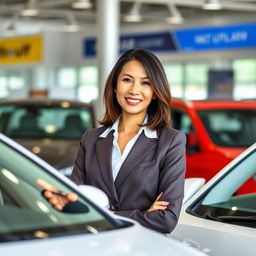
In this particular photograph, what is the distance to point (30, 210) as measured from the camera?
3125 millimetres

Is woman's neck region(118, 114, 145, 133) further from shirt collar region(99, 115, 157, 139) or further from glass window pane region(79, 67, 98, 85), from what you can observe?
→ glass window pane region(79, 67, 98, 85)

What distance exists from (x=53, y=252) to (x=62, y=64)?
22027 mm

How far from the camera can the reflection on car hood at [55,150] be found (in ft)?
30.4

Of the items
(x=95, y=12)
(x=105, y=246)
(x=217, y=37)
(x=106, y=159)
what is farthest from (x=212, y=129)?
(x=95, y=12)

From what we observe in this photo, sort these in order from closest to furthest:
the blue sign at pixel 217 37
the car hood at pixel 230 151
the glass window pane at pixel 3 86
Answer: the car hood at pixel 230 151
the blue sign at pixel 217 37
the glass window pane at pixel 3 86

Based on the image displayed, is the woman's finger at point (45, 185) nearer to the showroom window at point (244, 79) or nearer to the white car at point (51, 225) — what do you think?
the white car at point (51, 225)

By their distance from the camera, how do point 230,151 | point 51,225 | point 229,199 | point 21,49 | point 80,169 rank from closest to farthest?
point 51,225, point 80,169, point 229,199, point 230,151, point 21,49

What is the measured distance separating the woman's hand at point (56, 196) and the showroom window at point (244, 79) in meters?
19.7

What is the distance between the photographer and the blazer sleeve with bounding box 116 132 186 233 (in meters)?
3.52

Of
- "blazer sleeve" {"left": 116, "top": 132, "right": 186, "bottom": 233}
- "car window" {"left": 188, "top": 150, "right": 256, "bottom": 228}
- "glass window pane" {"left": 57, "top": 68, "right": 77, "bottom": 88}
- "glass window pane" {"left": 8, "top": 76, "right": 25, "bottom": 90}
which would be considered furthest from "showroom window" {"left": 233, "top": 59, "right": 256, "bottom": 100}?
"blazer sleeve" {"left": 116, "top": 132, "right": 186, "bottom": 233}

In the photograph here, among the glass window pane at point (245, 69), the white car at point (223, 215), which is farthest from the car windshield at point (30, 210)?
the glass window pane at point (245, 69)

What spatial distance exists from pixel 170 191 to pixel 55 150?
613cm

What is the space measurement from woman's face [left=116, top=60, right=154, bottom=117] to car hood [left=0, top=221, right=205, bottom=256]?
34.2 inches

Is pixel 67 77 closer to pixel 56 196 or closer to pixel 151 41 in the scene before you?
pixel 151 41
